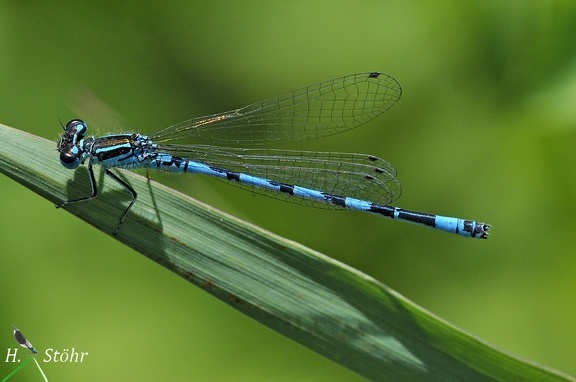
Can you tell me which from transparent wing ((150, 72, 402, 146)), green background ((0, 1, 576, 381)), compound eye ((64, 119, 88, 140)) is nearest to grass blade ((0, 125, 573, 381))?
compound eye ((64, 119, 88, 140))

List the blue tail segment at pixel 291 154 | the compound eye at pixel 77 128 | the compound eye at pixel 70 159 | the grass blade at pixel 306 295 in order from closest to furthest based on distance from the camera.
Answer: the grass blade at pixel 306 295
the compound eye at pixel 70 159
the compound eye at pixel 77 128
the blue tail segment at pixel 291 154

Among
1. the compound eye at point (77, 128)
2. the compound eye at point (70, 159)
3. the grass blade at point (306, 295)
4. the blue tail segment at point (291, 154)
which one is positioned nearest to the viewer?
the grass blade at point (306, 295)

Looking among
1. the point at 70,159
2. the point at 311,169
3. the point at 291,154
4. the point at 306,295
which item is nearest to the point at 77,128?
the point at 70,159

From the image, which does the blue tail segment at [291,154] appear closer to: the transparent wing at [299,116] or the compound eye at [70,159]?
the transparent wing at [299,116]

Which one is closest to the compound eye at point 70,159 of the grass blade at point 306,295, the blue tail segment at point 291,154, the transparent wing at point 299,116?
the grass blade at point 306,295

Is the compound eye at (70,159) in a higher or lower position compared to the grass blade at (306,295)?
higher

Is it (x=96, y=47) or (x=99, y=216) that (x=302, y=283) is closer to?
(x=99, y=216)
